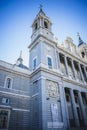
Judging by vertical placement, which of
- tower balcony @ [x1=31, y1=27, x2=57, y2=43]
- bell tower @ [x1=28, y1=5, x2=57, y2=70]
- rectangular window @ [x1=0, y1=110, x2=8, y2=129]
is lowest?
rectangular window @ [x1=0, y1=110, x2=8, y2=129]

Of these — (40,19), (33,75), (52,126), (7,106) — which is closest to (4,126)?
(7,106)

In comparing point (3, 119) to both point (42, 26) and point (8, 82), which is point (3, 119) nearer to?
point (8, 82)

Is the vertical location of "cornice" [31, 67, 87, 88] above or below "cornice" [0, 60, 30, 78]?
below

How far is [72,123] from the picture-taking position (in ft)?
58.9

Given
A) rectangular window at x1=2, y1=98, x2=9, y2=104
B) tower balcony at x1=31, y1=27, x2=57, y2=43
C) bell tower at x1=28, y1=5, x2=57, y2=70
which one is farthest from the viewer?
tower balcony at x1=31, y1=27, x2=57, y2=43

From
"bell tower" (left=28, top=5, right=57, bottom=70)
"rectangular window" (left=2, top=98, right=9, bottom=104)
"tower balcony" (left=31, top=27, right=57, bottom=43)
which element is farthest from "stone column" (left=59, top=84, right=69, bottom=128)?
"tower balcony" (left=31, top=27, right=57, bottom=43)

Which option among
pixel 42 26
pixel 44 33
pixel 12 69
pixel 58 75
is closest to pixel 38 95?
pixel 58 75

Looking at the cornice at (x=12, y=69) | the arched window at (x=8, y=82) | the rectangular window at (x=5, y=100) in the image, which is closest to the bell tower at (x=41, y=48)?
the cornice at (x=12, y=69)

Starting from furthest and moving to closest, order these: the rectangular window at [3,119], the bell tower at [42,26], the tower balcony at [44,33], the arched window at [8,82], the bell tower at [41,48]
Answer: the bell tower at [42,26], the tower balcony at [44,33], the bell tower at [41,48], the arched window at [8,82], the rectangular window at [3,119]

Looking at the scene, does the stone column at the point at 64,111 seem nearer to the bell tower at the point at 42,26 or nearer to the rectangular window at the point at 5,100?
the rectangular window at the point at 5,100

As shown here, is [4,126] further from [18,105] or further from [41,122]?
[41,122]

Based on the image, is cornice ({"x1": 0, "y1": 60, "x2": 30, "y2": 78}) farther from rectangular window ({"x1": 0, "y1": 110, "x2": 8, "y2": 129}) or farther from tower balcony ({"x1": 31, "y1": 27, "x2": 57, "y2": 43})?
tower balcony ({"x1": 31, "y1": 27, "x2": 57, "y2": 43})

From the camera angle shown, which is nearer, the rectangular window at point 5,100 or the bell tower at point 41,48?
the rectangular window at point 5,100

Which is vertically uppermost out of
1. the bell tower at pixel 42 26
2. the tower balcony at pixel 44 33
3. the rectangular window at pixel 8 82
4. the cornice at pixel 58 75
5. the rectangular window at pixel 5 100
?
the bell tower at pixel 42 26
